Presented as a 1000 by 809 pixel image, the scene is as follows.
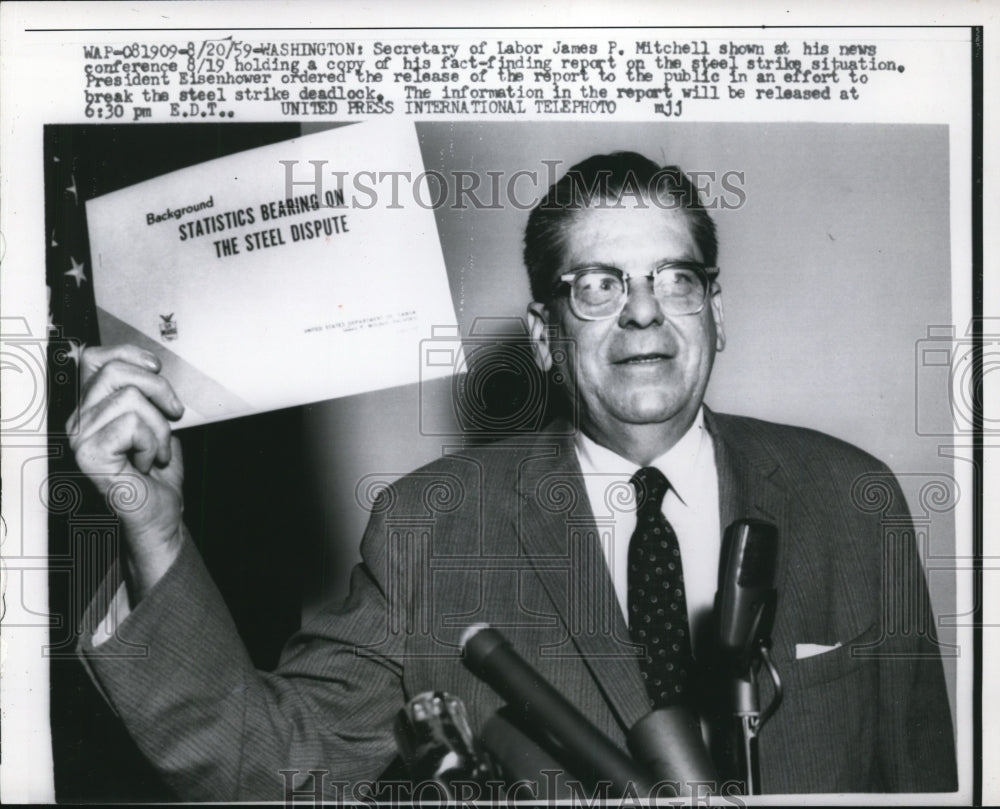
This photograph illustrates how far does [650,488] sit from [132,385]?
841mm

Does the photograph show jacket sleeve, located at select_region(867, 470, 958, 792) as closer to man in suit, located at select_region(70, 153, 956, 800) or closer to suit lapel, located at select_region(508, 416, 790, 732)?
man in suit, located at select_region(70, 153, 956, 800)

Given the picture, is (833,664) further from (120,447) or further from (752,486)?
(120,447)

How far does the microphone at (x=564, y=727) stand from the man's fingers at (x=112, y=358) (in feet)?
2.35

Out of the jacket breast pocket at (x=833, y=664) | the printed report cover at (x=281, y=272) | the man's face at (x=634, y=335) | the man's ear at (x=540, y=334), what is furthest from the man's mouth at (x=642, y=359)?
the jacket breast pocket at (x=833, y=664)

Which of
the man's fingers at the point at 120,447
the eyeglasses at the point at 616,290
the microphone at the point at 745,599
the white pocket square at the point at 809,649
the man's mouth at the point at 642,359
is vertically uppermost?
the eyeglasses at the point at 616,290

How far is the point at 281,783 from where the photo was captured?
147cm

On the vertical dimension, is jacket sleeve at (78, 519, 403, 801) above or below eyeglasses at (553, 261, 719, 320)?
below

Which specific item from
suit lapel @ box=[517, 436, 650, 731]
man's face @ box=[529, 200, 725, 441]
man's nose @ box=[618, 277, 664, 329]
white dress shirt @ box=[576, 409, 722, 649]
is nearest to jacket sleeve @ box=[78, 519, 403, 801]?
suit lapel @ box=[517, 436, 650, 731]

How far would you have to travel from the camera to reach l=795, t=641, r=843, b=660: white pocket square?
1463 mm

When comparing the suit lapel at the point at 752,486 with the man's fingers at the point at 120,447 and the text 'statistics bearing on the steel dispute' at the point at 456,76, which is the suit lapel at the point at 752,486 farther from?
the man's fingers at the point at 120,447

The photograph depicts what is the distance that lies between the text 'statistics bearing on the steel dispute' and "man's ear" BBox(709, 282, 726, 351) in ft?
0.99

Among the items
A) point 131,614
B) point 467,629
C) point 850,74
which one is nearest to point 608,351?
point 467,629

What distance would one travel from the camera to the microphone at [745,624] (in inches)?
55.7
